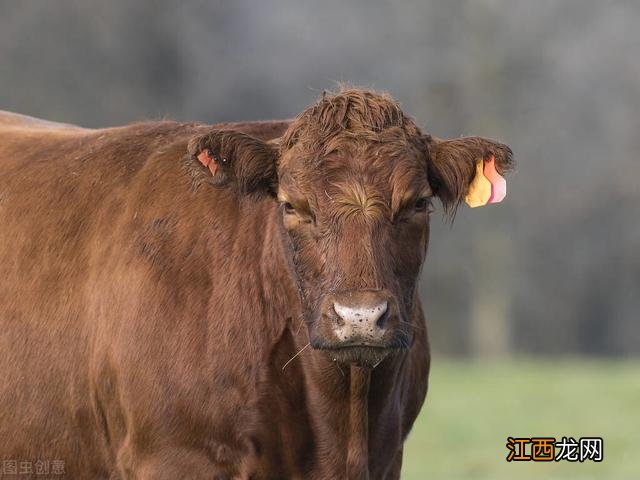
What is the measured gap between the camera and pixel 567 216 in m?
32.8

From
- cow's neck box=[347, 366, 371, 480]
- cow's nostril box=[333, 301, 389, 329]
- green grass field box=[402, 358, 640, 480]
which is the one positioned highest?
green grass field box=[402, 358, 640, 480]

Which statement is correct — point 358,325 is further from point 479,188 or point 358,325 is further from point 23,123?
point 23,123

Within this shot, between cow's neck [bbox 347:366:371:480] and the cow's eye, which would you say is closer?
the cow's eye

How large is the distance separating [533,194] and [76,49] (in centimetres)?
1156

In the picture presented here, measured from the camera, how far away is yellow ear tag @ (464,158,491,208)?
5711mm

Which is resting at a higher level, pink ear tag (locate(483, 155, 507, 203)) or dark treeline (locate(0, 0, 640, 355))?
dark treeline (locate(0, 0, 640, 355))

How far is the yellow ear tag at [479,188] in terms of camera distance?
18.7ft

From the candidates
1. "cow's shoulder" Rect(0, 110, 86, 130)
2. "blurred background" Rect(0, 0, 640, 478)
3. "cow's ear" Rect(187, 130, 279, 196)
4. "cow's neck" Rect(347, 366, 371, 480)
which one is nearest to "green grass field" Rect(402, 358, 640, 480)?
"cow's shoulder" Rect(0, 110, 86, 130)

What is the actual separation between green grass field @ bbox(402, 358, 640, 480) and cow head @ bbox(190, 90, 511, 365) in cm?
697

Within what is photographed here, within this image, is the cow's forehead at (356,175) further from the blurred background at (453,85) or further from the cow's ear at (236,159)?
the blurred background at (453,85)

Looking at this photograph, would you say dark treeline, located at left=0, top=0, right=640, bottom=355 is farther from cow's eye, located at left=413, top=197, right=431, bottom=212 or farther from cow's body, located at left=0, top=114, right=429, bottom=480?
cow's eye, located at left=413, top=197, right=431, bottom=212

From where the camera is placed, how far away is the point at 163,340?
5.66m

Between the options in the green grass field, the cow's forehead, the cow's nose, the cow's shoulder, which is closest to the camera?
the cow's nose

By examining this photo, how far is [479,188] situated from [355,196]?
2.52 feet
